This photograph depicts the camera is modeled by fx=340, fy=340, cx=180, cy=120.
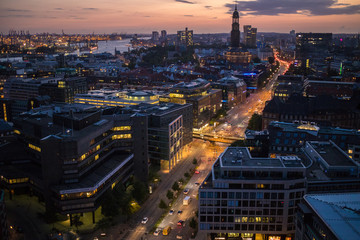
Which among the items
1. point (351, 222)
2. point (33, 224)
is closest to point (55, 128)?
point (33, 224)

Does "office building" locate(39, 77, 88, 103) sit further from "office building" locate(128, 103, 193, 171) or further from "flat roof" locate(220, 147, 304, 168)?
"flat roof" locate(220, 147, 304, 168)

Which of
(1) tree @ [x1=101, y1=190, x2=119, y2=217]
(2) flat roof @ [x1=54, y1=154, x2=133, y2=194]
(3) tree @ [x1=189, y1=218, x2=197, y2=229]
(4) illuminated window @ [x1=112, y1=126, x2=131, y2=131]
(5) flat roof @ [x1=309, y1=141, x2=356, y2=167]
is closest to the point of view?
(5) flat roof @ [x1=309, y1=141, x2=356, y2=167]

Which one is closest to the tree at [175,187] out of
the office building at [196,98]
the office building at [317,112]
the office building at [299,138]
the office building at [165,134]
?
the office building at [165,134]

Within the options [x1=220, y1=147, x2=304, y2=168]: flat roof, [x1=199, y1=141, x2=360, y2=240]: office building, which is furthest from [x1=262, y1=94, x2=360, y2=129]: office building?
[x1=220, y1=147, x2=304, y2=168]: flat roof

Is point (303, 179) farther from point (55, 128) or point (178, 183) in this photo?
point (55, 128)

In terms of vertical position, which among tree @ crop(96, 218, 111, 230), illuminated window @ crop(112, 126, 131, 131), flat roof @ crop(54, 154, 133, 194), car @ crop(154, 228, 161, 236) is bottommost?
car @ crop(154, 228, 161, 236)

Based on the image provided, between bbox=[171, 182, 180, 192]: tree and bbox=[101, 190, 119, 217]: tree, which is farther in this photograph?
bbox=[171, 182, 180, 192]: tree
